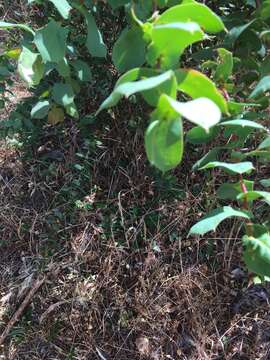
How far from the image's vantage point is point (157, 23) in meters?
0.97

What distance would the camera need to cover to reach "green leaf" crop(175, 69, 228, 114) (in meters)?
0.88

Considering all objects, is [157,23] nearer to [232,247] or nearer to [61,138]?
[232,247]

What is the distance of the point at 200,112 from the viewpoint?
78 centimetres

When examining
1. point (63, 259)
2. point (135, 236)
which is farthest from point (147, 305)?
point (63, 259)

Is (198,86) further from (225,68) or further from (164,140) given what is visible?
(225,68)

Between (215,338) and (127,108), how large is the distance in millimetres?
900

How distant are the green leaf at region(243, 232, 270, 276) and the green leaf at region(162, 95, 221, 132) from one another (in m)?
0.54

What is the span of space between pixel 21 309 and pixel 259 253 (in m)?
1.07

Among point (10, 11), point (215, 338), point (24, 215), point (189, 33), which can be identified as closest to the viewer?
point (189, 33)

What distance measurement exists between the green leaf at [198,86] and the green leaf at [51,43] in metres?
0.49

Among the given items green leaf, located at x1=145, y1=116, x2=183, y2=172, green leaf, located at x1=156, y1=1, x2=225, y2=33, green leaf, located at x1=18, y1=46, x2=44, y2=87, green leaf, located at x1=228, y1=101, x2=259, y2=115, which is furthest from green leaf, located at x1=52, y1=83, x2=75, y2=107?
green leaf, located at x1=145, y1=116, x2=183, y2=172

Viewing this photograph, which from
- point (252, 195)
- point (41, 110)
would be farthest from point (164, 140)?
point (41, 110)

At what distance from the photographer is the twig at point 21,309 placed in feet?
6.49

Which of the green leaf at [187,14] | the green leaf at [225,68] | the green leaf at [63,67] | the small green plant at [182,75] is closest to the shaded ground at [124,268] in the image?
the small green plant at [182,75]
